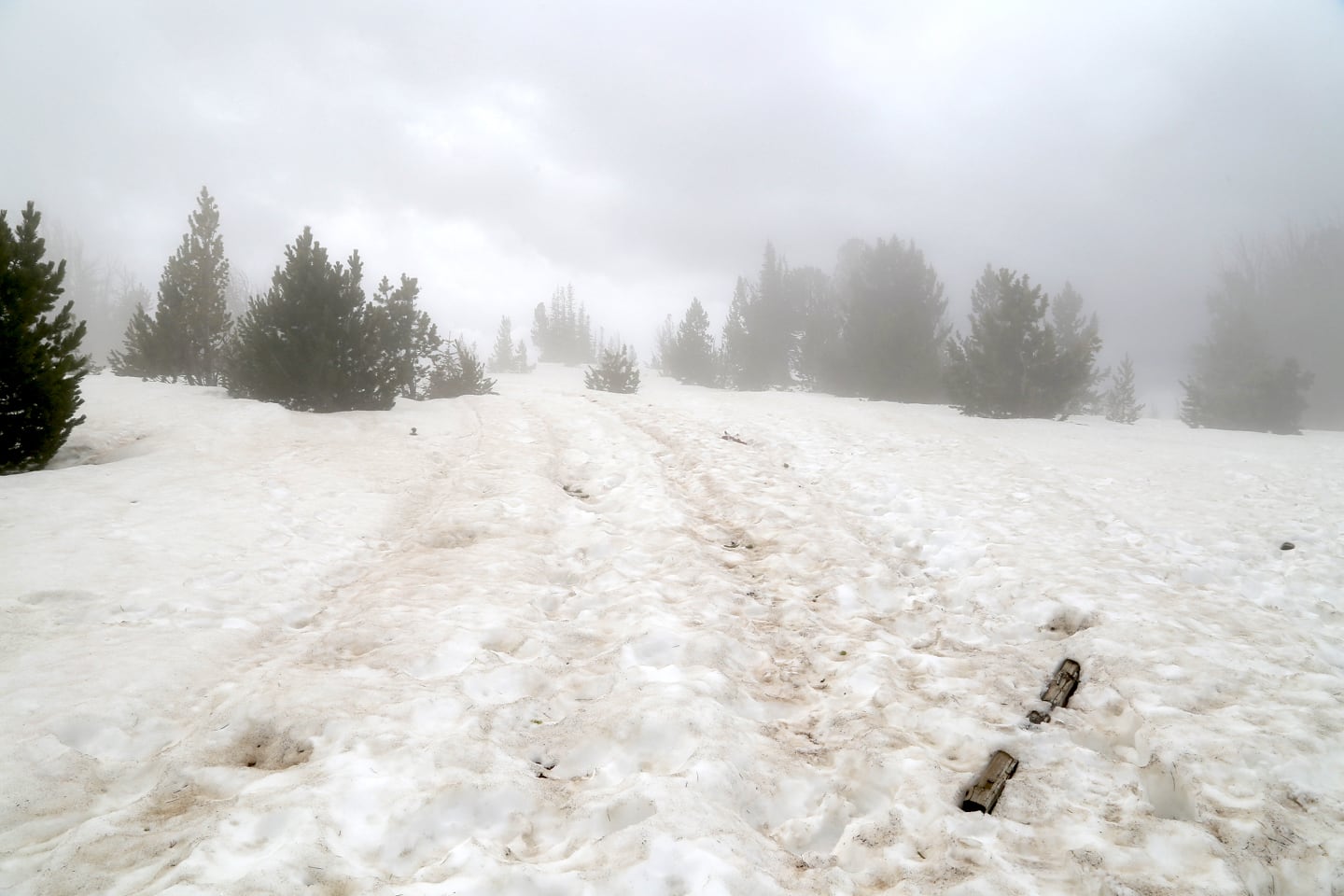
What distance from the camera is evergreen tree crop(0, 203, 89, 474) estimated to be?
23.0ft

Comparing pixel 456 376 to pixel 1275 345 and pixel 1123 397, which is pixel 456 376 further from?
pixel 1275 345

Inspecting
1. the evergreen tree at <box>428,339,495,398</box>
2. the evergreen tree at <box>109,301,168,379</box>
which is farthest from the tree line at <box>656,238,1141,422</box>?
the evergreen tree at <box>109,301,168,379</box>

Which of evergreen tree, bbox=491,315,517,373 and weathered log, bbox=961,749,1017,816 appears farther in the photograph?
evergreen tree, bbox=491,315,517,373

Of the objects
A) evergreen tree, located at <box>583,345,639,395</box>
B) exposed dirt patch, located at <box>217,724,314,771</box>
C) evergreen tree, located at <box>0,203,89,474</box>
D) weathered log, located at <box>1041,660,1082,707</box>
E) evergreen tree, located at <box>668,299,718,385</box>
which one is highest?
evergreen tree, located at <box>668,299,718,385</box>

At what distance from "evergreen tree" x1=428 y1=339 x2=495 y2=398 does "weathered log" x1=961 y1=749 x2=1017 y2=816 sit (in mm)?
18786

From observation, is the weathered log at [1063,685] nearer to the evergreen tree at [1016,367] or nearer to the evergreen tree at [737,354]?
the evergreen tree at [1016,367]

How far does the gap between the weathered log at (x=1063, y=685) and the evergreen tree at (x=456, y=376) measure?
1851 centimetres

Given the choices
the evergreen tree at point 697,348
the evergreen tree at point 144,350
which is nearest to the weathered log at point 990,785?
the evergreen tree at point 144,350

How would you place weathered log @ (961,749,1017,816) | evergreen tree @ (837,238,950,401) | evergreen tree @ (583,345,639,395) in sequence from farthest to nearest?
evergreen tree @ (583,345,639,395) < evergreen tree @ (837,238,950,401) < weathered log @ (961,749,1017,816)

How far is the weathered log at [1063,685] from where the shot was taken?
3.60 meters

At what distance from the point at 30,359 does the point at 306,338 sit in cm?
582

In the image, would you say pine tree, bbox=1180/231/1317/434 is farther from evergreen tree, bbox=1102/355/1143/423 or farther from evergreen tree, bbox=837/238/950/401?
evergreen tree, bbox=837/238/950/401

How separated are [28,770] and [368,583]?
259 cm

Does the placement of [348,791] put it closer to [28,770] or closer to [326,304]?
[28,770]
